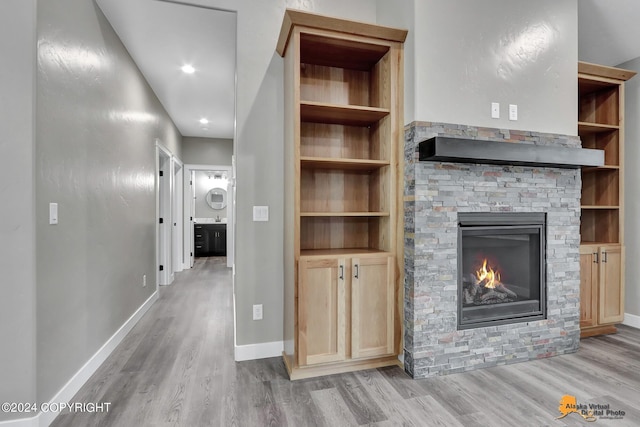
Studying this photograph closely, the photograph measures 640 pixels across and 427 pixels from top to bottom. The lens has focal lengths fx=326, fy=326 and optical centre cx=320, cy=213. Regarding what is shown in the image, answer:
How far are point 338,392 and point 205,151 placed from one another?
5938 mm

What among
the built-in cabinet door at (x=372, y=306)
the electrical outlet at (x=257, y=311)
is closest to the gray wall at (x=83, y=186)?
the electrical outlet at (x=257, y=311)

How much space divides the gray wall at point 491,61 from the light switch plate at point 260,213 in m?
1.28

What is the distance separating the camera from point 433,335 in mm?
2268

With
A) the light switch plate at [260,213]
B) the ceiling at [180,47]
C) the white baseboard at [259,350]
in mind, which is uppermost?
the ceiling at [180,47]

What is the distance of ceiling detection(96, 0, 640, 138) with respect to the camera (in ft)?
8.73

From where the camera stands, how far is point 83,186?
228 centimetres

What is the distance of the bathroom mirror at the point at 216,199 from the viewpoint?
9000 mm

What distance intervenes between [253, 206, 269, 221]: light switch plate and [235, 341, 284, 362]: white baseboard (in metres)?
1.00

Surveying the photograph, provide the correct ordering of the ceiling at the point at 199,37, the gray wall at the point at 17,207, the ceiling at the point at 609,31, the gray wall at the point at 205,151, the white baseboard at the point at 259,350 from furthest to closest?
the gray wall at the point at 205,151 → the ceiling at the point at 609,31 → the ceiling at the point at 199,37 → the white baseboard at the point at 259,350 → the gray wall at the point at 17,207

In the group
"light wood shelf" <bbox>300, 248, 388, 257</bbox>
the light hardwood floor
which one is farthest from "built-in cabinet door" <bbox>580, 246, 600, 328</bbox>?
"light wood shelf" <bbox>300, 248, 388, 257</bbox>

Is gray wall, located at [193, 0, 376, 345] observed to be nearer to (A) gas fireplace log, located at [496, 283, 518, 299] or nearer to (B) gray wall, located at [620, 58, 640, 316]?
(A) gas fireplace log, located at [496, 283, 518, 299]

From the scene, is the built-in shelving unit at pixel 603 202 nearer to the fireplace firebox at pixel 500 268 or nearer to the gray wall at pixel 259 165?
the fireplace firebox at pixel 500 268

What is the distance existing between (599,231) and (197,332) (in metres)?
4.15

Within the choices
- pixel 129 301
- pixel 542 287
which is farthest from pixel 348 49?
pixel 129 301
